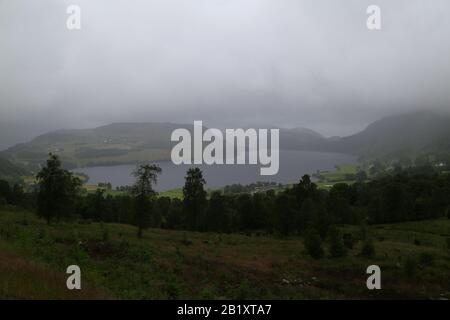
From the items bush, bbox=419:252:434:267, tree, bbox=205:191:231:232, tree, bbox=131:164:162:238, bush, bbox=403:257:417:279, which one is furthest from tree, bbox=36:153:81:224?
bush, bbox=419:252:434:267

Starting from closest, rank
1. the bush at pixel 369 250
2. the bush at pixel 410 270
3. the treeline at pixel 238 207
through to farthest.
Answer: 1. the bush at pixel 410 270
2. the bush at pixel 369 250
3. the treeline at pixel 238 207

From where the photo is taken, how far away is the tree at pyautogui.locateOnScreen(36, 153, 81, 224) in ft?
180

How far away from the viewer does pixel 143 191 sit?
51.7 metres

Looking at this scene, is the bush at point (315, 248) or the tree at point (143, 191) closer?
the bush at point (315, 248)

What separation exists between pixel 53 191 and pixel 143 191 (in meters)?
14.7

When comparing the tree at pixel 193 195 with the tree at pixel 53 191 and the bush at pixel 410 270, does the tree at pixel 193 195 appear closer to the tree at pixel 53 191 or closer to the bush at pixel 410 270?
the tree at pixel 53 191

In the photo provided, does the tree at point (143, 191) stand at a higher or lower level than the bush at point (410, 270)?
higher

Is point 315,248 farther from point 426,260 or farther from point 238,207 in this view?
point 238,207

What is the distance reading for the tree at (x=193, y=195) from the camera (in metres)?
73.1

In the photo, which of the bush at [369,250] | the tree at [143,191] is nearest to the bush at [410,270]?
the bush at [369,250]

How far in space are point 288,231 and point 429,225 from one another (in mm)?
31286

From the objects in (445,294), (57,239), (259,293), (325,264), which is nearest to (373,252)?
(325,264)

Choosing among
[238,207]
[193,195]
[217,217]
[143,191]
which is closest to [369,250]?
[143,191]

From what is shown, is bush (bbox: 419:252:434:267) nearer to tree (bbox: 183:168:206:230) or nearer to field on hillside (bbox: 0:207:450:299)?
field on hillside (bbox: 0:207:450:299)
